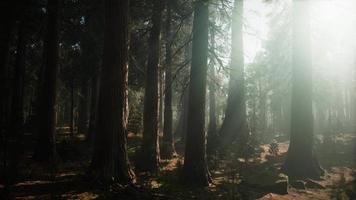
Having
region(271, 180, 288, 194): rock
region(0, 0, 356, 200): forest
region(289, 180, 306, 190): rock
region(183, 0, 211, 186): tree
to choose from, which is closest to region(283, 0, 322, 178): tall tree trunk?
region(0, 0, 356, 200): forest

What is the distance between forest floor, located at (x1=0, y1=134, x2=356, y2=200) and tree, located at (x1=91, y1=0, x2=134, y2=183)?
0.64m

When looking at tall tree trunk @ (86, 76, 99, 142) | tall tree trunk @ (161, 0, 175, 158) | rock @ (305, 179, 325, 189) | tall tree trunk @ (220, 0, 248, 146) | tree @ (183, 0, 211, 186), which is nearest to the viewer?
tree @ (183, 0, 211, 186)

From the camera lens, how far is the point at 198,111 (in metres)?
11.5

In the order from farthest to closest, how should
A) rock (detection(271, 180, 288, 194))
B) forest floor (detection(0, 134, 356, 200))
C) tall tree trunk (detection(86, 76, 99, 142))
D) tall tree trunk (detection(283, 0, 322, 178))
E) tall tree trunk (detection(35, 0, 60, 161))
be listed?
1. tall tree trunk (detection(86, 76, 99, 142))
2. tall tree trunk (detection(283, 0, 322, 178))
3. tall tree trunk (detection(35, 0, 60, 161))
4. rock (detection(271, 180, 288, 194))
5. forest floor (detection(0, 134, 356, 200))

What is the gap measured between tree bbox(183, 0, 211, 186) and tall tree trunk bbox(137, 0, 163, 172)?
2537mm

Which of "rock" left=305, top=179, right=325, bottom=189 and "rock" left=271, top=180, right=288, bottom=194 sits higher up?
"rock" left=271, top=180, right=288, bottom=194

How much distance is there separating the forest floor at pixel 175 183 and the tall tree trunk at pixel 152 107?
80 cm

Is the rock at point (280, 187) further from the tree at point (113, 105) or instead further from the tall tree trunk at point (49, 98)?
the tall tree trunk at point (49, 98)

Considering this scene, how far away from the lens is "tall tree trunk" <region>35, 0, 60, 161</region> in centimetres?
1389

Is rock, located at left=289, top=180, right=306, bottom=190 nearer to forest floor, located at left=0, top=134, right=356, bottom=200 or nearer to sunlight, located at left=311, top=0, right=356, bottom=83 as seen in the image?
forest floor, located at left=0, top=134, right=356, bottom=200

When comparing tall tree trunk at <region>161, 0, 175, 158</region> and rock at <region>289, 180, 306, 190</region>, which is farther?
tall tree trunk at <region>161, 0, 175, 158</region>

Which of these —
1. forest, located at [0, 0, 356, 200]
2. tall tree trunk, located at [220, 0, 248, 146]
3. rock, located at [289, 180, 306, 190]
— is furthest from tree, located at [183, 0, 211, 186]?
tall tree trunk, located at [220, 0, 248, 146]

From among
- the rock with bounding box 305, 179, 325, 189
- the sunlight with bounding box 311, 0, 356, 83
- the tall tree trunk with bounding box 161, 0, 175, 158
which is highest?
the sunlight with bounding box 311, 0, 356, 83

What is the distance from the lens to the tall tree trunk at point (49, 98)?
13.9 metres
